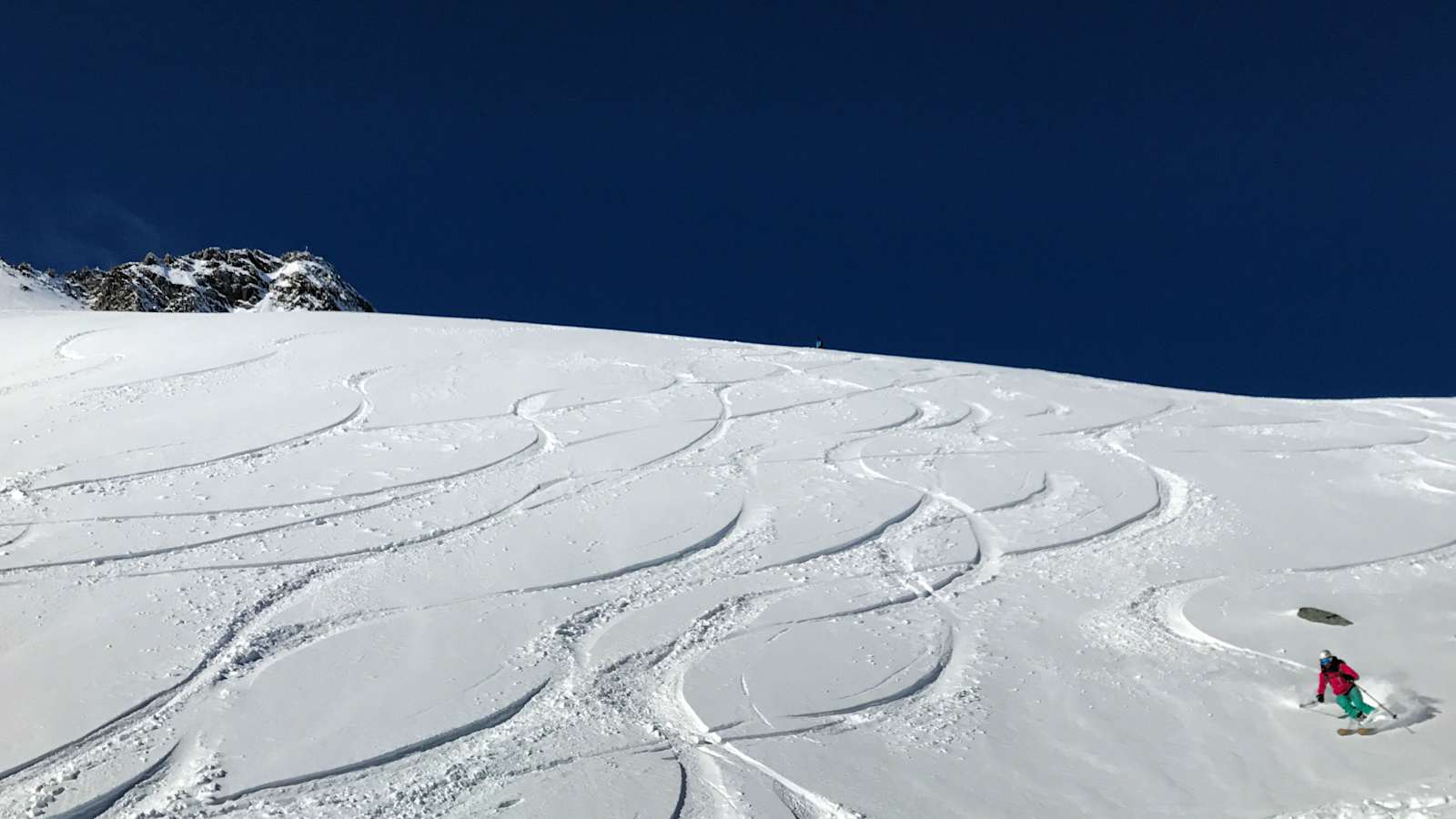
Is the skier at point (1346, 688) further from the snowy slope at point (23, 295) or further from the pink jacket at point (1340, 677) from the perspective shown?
the snowy slope at point (23, 295)

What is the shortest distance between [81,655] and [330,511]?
3.02 m

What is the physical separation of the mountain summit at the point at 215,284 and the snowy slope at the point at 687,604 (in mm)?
52347

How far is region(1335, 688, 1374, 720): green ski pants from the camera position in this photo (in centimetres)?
Result: 637

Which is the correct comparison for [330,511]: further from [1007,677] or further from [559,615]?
[1007,677]

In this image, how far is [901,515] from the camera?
405 inches

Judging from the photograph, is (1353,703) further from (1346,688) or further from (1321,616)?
(1321,616)

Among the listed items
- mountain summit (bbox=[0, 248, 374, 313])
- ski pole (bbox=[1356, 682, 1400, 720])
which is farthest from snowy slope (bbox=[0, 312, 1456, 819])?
mountain summit (bbox=[0, 248, 374, 313])

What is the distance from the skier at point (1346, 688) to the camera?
6375 millimetres

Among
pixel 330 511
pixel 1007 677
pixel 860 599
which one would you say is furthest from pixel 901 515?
pixel 330 511

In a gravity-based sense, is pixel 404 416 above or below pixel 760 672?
above

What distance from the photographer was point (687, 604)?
8008 millimetres

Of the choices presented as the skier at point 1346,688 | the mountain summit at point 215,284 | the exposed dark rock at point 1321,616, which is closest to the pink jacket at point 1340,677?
the skier at point 1346,688

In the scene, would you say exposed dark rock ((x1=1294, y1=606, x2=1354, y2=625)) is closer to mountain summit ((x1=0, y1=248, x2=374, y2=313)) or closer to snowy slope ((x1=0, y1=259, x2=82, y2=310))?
snowy slope ((x1=0, y1=259, x2=82, y2=310))

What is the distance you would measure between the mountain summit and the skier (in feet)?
199
